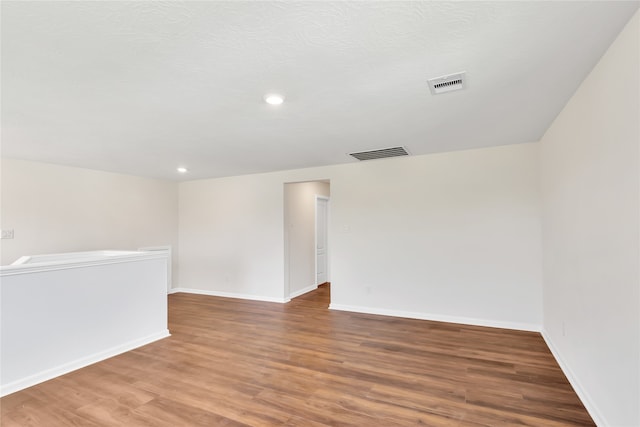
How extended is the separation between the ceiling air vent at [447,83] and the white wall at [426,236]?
223 centimetres

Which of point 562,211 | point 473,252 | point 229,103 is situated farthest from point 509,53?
point 473,252

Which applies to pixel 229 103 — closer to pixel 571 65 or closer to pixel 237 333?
pixel 571 65

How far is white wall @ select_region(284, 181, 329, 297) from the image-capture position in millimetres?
5816

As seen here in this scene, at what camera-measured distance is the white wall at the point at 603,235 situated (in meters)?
1.61

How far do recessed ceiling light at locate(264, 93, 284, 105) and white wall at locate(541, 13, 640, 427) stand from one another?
2.07m

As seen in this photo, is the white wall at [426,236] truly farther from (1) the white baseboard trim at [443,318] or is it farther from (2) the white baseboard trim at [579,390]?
(2) the white baseboard trim at [579,390]

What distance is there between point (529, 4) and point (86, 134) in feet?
13.0

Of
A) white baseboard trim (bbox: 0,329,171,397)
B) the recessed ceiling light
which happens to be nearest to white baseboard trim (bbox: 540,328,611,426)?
the recessed ceiling light

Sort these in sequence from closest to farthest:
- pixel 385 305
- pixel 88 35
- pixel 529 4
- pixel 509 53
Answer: pixel 529 4 → pixel 88 35 → pixel 509 53 → pixel 385 305

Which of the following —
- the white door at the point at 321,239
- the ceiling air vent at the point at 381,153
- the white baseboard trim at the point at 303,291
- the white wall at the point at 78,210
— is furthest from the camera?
the white door at the point at 321,239

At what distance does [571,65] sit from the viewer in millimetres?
2018

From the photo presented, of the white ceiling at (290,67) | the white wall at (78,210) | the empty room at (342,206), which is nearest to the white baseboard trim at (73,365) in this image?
the empty room at (342,206)

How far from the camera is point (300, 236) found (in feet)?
20.6

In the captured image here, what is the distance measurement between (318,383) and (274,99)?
238 cm
